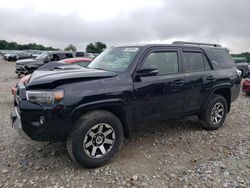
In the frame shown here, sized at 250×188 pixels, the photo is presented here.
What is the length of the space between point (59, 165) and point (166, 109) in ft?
6.54

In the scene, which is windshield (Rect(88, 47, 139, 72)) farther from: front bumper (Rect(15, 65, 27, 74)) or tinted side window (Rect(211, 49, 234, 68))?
front bumper (Rect(15, 65, 27, 74))

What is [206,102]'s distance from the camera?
15.1 feet

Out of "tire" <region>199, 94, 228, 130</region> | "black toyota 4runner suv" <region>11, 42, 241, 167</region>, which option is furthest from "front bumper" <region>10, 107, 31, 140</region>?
"tire" <region>199, 94, 228, 130</region>

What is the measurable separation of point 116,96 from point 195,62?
2069 millimetres

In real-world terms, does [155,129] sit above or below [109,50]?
below

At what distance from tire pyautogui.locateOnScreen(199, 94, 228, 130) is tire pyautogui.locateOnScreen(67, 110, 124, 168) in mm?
2189

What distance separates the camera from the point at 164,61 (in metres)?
3.97

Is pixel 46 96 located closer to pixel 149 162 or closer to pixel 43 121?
pixel 43 121

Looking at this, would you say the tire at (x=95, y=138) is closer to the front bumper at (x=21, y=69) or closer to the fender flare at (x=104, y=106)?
the fender flare at (x=104, y=106)

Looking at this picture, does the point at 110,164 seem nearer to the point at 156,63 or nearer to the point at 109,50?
the point at 156,63

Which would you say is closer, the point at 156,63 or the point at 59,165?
the point at 59,165

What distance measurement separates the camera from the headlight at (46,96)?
9.30 feet

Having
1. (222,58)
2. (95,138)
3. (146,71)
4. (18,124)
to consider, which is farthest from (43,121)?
(222,58)

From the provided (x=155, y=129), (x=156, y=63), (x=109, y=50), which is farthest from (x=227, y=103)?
(x=109, y=50)
